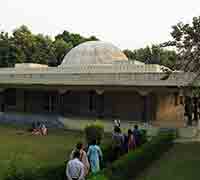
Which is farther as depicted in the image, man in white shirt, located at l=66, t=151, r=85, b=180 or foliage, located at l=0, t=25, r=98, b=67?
foliage, located at l=0, t=25, r=98, b=67

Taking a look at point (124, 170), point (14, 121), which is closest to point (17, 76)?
point (14, 121)

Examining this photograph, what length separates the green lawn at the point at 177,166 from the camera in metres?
12.2

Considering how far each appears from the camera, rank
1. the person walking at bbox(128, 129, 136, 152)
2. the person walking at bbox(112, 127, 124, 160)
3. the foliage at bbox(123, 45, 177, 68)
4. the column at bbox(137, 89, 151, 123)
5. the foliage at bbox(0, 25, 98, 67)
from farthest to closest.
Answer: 1. the foliage at bbox(123, 45, 177, 68)
2. the foliage at bbox(0, 25, 98, 67)
3. the column at bbox(137, 89, 151, 123)
4. the person walking at bbox(128, 129, 136, 152)
5. the person walking at bbox(112, 127, 124, 160)

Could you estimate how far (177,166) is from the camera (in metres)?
13.7

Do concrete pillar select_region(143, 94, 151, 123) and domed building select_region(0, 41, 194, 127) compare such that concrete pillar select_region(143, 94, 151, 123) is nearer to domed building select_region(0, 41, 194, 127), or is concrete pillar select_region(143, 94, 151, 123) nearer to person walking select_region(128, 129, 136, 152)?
domed building select_region(0, 41, 194, 127)

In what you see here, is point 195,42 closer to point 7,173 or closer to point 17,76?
point 7,173

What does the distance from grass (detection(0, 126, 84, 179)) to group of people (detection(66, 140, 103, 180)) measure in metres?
2.81

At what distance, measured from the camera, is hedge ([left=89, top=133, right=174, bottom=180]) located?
382 inches

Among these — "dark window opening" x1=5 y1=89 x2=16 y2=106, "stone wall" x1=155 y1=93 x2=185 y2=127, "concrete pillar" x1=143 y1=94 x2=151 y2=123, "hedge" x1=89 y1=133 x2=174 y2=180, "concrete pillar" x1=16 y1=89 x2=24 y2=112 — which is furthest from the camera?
"dark window opening" x1=5 y1=89 x2=16 y2=106

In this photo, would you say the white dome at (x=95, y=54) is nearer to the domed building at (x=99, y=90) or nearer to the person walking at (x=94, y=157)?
the domed building at (x=99, y=90)

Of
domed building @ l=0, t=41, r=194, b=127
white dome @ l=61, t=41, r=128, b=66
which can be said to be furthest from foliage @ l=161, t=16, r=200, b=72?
white dome @ l=61, t=41, r=128, b=66

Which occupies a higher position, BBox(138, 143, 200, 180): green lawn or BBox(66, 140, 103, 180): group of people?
BBox(66, 140, 103, 180): group of people

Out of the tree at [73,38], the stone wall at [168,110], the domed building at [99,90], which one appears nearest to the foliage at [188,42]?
the domed building at [99,90]

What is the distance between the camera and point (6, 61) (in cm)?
5028
